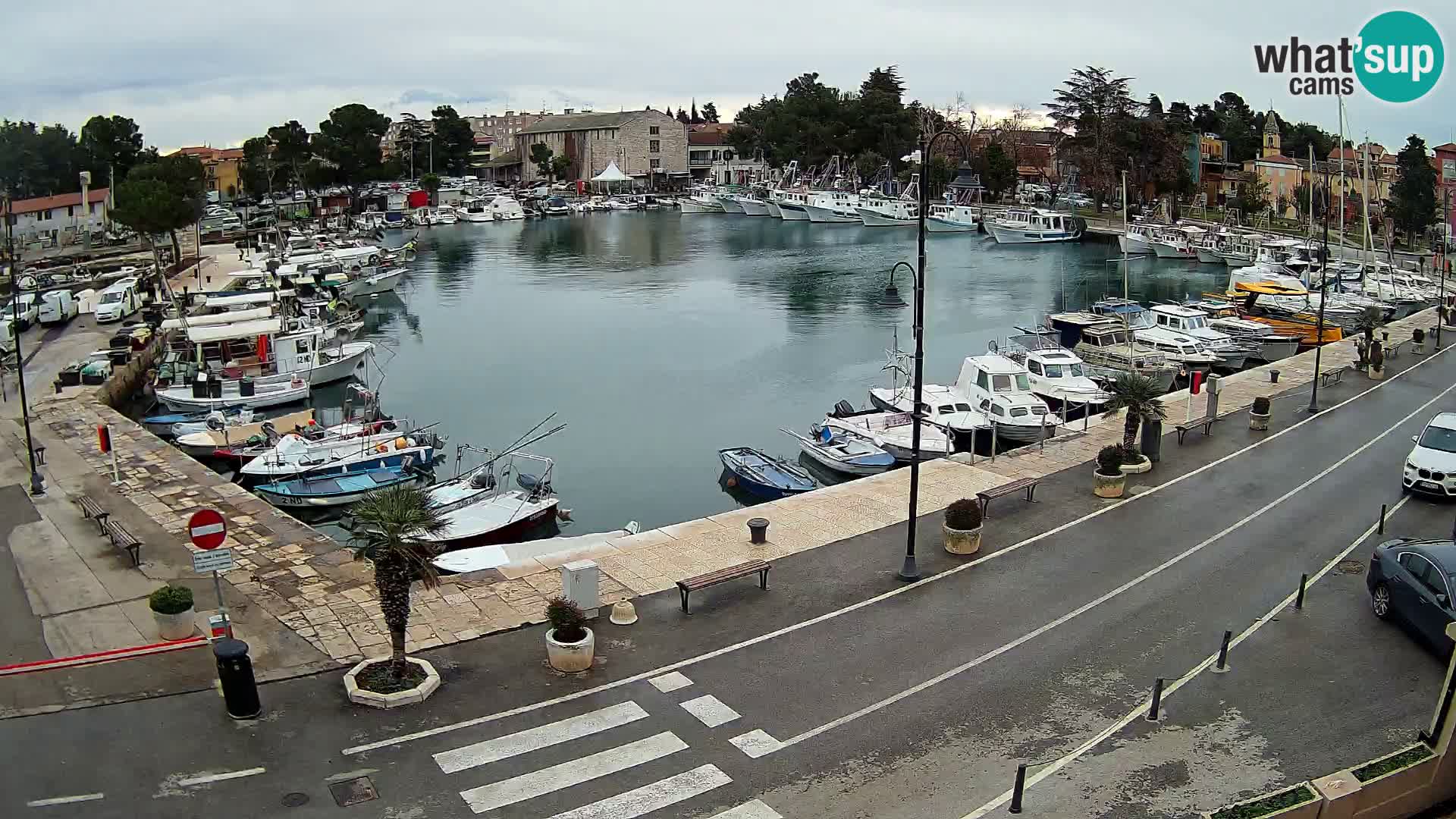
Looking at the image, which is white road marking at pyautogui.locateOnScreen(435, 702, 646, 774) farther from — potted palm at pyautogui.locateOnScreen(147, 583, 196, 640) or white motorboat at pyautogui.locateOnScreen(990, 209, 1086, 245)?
white motorboat at pyautogui.locateOnScreen(990, 209, 1086, 245)

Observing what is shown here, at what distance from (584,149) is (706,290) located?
11056 centimetres

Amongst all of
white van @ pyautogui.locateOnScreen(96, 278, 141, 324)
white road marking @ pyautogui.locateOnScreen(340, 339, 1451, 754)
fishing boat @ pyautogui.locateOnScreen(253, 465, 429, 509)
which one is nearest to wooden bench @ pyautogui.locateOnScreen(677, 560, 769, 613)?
white road marking @ pyautogui.locateOnScreen(340, 339, 1451, 754)

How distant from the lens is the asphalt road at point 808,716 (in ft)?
41.8

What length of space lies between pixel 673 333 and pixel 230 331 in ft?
83.4

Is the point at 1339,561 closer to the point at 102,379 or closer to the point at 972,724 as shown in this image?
the point at 972,724

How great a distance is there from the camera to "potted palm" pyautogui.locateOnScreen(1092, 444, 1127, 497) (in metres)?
24.0

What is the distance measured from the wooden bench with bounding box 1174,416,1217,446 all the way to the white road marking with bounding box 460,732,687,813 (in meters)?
19.6

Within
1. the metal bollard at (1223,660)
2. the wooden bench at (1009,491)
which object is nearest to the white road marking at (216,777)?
the metal bollard at (1223,660)

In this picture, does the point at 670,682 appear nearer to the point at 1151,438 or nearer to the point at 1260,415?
the point at 1151,438

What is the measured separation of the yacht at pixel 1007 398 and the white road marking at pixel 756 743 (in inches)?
855

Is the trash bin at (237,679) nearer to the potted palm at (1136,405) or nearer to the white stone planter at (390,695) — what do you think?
the white stone planter at (390,695)

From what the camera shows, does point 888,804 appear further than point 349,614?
No

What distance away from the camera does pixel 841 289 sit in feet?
263

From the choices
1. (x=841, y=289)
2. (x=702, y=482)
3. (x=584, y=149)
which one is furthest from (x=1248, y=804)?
(x=584, y=149)
